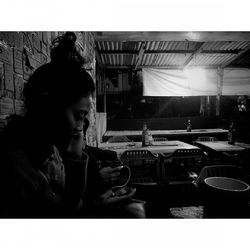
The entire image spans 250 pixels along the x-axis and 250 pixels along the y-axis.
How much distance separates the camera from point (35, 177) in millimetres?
955

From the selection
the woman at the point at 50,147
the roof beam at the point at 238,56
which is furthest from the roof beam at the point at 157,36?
the roof beam at the point at 238,56

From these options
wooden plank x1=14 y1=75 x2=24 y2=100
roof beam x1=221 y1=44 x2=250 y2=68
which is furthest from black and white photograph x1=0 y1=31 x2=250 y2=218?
roof beam x1=221 y1=44 x2=250 y2=68

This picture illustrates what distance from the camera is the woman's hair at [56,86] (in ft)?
3.83

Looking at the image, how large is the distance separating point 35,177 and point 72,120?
1.33 ft

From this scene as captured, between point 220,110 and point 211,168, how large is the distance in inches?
227

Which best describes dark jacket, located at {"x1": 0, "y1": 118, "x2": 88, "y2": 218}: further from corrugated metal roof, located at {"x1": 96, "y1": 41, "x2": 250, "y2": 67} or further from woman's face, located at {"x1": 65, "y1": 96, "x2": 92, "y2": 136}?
corrugated metal roof, located at {"x1": 96, "y1": 41, "x2": 250, "y2": 67}

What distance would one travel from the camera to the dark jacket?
A: 916 millimetres

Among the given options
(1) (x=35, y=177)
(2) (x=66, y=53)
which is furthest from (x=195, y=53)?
(1) (x=35, y=177)

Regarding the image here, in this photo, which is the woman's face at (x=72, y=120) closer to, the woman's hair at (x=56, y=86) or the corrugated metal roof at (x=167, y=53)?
the woman's hair at (x=56, y=86)

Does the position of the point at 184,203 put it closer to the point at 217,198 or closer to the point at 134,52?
the point at 217,198

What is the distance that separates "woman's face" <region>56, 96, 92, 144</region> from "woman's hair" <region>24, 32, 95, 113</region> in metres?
0.03

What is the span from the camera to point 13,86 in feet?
4.42
